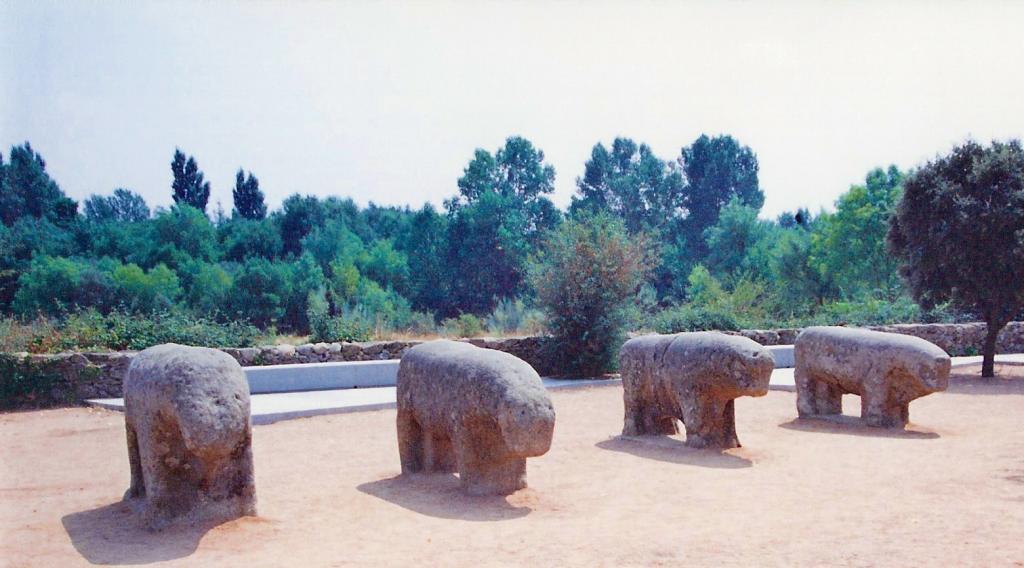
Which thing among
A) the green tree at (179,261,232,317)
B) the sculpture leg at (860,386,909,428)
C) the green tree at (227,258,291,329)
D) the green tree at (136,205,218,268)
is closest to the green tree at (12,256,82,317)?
the green tree at (179,261,232,317)

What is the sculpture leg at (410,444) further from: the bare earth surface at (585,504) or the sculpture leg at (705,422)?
the sculpture leg at (705,422)

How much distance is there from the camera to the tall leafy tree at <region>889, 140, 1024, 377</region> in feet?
56.6

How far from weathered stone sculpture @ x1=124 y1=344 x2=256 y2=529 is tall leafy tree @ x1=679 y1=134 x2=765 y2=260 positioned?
51.5m

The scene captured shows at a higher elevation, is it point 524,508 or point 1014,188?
point 1014,188

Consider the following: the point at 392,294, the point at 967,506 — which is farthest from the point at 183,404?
the point at 392,294

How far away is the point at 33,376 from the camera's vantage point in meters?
14.1

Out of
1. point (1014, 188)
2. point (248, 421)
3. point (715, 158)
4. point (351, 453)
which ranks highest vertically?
point (715, 158)

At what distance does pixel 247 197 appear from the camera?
56.2 m

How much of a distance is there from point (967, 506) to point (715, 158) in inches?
2127

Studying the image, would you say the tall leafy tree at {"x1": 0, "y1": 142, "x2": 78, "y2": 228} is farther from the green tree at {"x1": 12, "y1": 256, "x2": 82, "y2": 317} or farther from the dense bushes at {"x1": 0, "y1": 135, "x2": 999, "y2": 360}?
the green tree at {"x1": 12, "y1": 256, "x2": 82, "y2": 317}

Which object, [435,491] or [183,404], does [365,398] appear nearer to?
[435,491]

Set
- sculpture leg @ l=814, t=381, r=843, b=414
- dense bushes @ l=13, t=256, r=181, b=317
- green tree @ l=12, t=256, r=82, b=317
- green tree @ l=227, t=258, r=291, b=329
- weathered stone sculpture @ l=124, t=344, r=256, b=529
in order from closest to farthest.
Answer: weathered stone sculpture @ l=124, t=344, r=256, b=529 → sculpture leg @ l=814, t=381, r=843, b=414 → green tree @ l=12, t=256, r=82, b=317 → dense bushes @ l=13, t=256, r=181, b=317 → green tree @ l=227, t=258, r=291, b=329

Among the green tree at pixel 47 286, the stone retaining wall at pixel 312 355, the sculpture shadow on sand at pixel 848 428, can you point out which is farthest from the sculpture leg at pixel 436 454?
the green tree at pixel 47 286

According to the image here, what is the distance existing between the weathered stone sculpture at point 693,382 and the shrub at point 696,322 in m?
9.90
